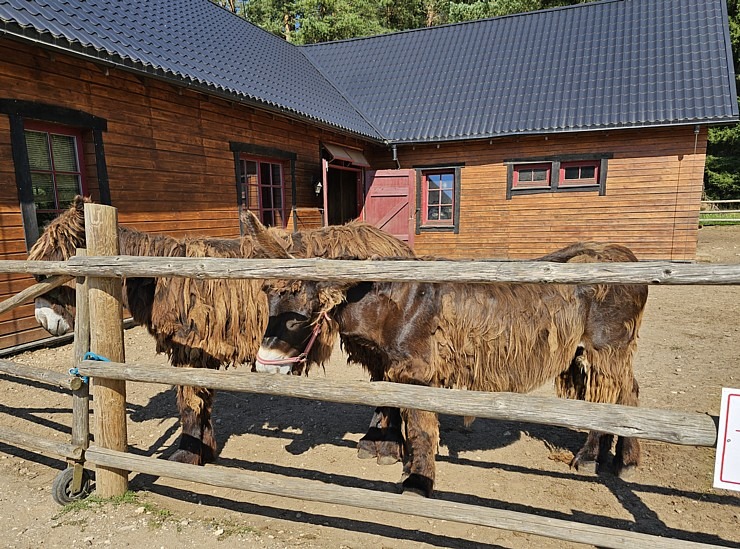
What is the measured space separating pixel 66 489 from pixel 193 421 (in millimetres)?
777

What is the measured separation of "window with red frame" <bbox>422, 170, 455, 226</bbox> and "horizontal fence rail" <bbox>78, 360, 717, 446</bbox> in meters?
10.1

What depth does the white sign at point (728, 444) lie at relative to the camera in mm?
1469

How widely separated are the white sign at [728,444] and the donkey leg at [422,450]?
1384 mm

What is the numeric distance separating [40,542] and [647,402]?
468 cm

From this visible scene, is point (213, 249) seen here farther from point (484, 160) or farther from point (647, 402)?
point (484, 160)

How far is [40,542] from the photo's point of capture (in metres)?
2.21

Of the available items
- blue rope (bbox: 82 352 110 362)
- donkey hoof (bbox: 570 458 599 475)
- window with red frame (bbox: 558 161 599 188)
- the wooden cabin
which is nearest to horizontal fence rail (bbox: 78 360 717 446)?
blue rope (bbox: 82 352 110 362)

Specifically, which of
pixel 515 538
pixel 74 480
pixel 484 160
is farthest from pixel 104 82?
pixel 484 160

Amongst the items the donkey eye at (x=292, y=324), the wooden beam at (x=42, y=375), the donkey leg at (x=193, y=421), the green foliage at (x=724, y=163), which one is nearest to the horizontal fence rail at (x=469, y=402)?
the wooden beam at (x=42, y=375)

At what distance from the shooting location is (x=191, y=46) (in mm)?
8008

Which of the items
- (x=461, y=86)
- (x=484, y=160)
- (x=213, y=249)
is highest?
(x=461, y=86)

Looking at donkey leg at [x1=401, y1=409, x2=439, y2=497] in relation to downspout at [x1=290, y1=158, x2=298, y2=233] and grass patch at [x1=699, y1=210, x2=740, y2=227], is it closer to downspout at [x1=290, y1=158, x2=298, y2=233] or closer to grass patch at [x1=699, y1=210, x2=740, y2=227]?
downspout at [x1=290, y1=158, x2=298, y2=233]

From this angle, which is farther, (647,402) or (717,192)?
(717,192)

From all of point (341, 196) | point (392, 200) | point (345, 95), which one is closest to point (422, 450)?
point (392, 200)
